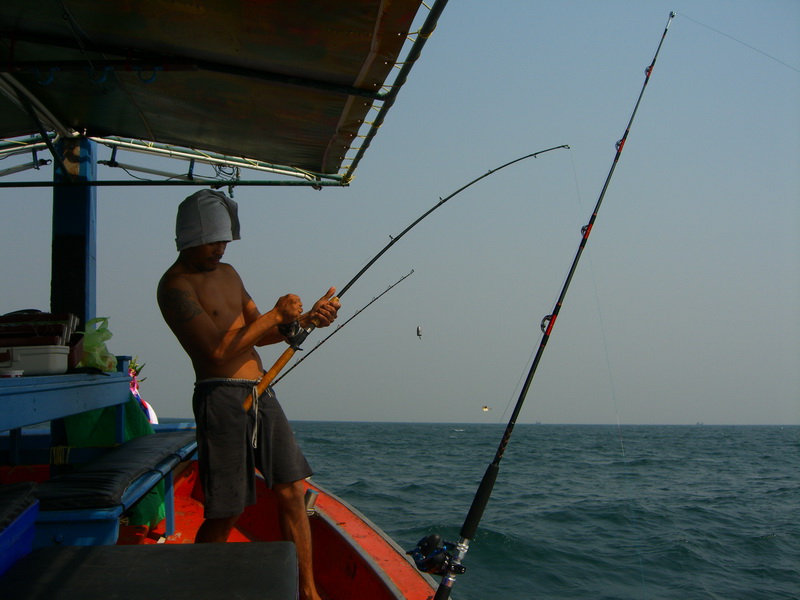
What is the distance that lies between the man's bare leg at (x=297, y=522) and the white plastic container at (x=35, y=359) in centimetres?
103

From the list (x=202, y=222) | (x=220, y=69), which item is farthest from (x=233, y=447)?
(x=220, y=69)

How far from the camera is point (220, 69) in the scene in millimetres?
2881

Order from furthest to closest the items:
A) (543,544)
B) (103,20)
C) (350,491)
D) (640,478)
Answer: (640,478) < (350,491) < (543,544) < (103,20)

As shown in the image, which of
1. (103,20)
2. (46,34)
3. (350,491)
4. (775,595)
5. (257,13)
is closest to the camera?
(257,13)

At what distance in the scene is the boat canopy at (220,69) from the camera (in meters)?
2.46

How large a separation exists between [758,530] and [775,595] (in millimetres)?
4146

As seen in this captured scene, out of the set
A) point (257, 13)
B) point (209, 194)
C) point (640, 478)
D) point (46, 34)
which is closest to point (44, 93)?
point (46, 34)

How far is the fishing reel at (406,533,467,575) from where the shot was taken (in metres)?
2.12

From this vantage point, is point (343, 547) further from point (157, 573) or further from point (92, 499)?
point (157, 573)

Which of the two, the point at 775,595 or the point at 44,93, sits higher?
the point at 44,93

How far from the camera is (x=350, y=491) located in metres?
13.8

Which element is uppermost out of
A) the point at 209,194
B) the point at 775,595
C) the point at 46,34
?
the point at 46,34

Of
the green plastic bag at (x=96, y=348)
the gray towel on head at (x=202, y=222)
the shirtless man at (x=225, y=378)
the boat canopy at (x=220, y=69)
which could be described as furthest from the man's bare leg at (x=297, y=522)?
the boat canopy at (x=220, y=69)

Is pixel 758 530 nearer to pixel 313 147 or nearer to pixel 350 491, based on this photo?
pixel 350 491
